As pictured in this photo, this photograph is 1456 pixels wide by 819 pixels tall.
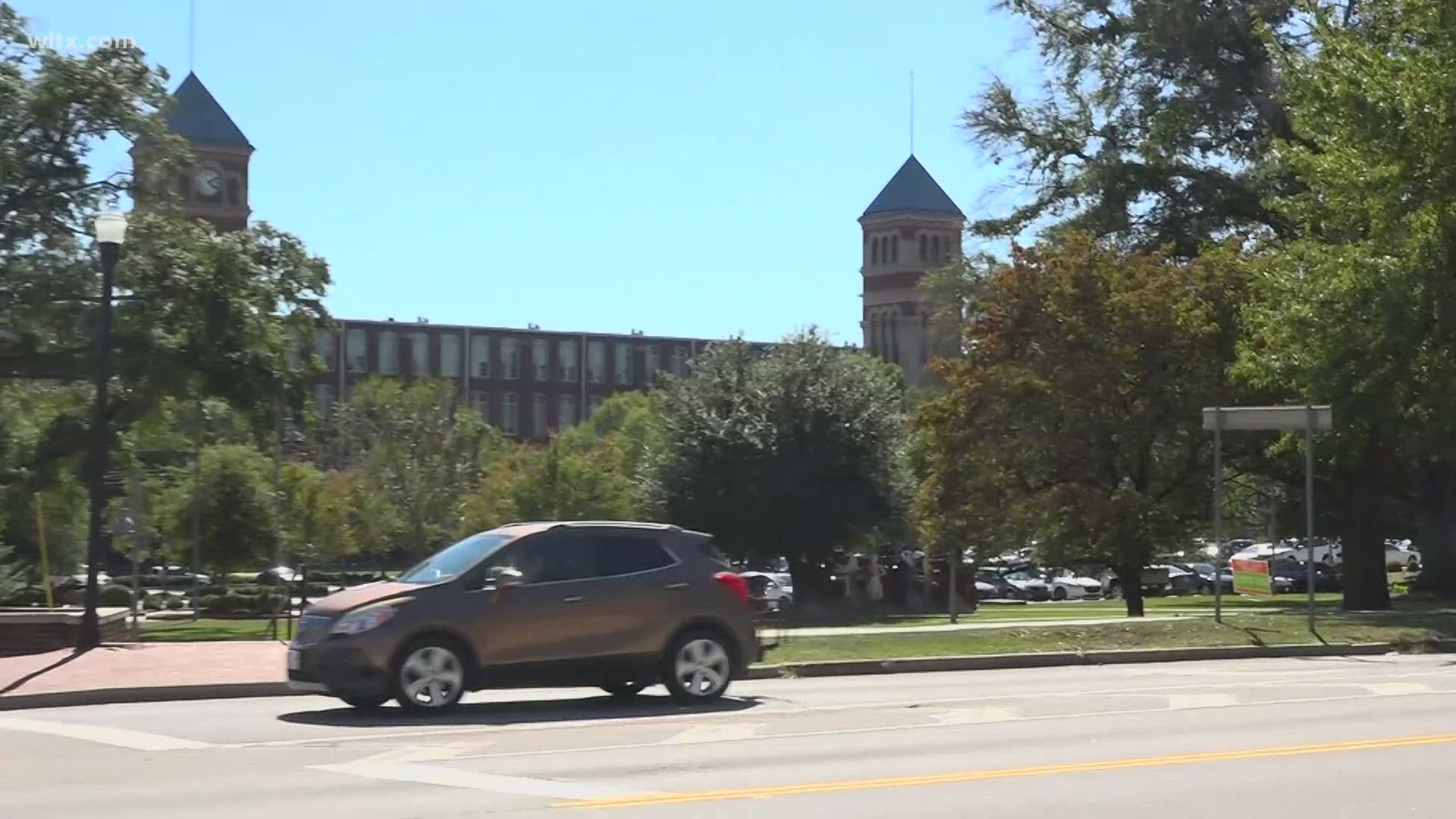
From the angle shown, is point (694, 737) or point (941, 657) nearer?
point (694, 737)

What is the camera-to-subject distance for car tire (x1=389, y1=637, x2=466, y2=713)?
15633mm

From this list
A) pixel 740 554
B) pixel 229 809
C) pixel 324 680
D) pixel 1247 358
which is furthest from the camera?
pixel 740 554

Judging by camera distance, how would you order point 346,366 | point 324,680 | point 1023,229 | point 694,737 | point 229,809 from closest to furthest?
1. point 229,809
2. point 694,737
3. point 324,680
4. point 1023,229
5. point 346,366

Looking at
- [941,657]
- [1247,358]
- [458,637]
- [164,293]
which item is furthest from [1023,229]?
[458,637]

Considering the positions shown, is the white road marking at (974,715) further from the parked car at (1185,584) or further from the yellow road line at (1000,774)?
the parked car at (1185,584)

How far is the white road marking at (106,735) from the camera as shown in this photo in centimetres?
1377

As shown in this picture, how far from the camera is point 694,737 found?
14.3 meters

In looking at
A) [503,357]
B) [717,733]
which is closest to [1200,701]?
[717,733]

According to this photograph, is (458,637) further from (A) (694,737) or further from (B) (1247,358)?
(B) (1247,358)

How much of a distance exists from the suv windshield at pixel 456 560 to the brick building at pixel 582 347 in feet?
347

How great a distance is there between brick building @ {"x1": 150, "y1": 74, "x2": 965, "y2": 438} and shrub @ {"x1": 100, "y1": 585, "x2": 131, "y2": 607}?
227ft

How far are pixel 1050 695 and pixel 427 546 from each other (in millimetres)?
64637

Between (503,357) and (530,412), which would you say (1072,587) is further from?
(503,357)

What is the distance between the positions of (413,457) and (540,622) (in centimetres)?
6292
